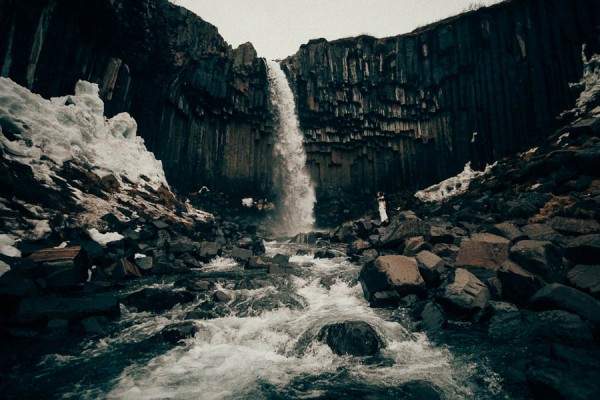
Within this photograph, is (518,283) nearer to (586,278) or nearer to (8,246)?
(586,278)

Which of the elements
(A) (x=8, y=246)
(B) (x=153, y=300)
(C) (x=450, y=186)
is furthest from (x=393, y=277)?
(C) (x=450, y=186)

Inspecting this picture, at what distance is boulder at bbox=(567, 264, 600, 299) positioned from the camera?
5453 millimetres

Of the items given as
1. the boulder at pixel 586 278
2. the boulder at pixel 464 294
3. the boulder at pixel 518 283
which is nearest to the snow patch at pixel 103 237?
the boulder at pixel 464 294

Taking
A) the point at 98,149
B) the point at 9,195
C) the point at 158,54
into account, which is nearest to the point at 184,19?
the point at 158,54

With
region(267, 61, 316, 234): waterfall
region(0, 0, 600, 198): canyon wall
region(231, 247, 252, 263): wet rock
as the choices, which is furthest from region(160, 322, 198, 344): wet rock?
region(267, 61, 316, 234): waterfall

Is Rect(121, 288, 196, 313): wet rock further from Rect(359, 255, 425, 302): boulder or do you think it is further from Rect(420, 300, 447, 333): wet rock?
Rect(420, 300, 447, 333): wet rock

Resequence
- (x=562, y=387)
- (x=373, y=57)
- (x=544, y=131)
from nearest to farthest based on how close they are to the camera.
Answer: (x=562, y=387)
(x=544, y=131)
(x=373, y=57)

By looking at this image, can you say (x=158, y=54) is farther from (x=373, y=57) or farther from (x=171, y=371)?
(x=171, y=371)

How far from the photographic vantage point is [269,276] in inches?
418

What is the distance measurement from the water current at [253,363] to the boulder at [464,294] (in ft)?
3.40

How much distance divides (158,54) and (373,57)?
19268 millimetres

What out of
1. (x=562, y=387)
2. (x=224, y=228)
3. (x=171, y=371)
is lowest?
(x=171, y=371)

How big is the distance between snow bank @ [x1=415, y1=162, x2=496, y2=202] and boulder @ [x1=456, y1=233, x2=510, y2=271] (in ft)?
57.5

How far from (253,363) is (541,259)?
663 cm
